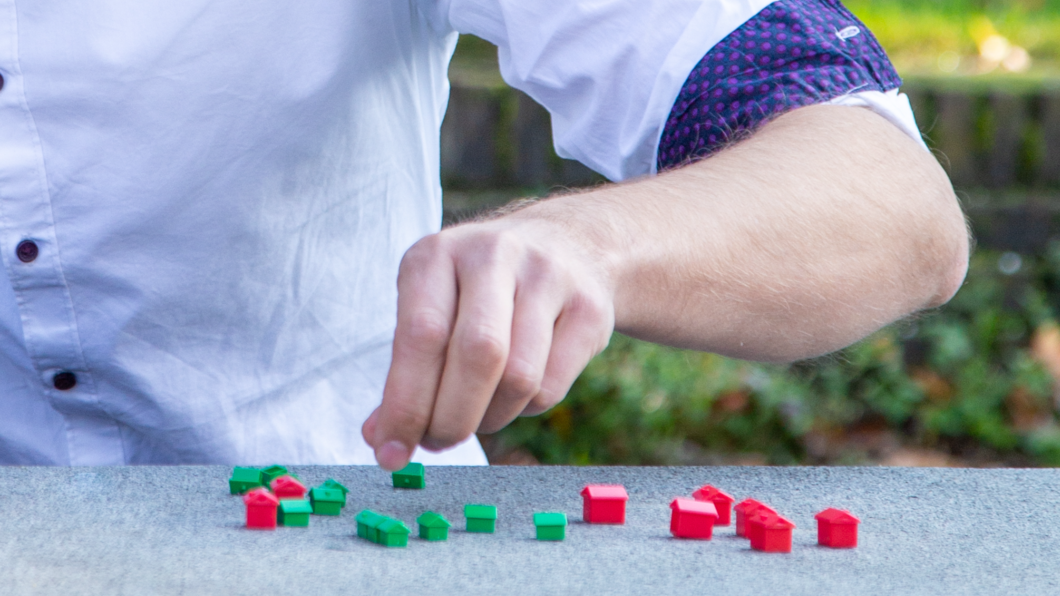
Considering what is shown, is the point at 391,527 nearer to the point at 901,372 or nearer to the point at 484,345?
the point at 484,345

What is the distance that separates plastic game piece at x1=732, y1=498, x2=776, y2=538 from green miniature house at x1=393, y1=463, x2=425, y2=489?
0.24m

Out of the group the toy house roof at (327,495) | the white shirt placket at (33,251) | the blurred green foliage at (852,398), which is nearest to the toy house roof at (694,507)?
the toy house roof at (327,495)

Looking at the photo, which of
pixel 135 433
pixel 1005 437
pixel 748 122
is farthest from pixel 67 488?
pixel 1005 437

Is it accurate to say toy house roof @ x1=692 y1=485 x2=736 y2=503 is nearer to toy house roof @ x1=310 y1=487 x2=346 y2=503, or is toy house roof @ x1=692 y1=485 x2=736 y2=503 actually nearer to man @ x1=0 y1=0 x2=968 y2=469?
man @ x1=0 y1=0 x2=968 y2=469

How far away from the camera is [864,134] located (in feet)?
3.07

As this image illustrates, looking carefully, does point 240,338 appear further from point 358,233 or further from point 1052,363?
point 1052,363

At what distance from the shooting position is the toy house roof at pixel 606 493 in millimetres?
778

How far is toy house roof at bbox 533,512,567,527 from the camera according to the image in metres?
0.73

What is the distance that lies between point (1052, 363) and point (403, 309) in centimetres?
220

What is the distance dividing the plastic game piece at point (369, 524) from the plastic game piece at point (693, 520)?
20cm

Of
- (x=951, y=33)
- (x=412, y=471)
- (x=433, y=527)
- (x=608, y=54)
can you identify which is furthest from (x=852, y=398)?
(x=433, y=527)

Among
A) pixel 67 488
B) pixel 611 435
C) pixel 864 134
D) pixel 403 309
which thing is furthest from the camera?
pixel 611 435

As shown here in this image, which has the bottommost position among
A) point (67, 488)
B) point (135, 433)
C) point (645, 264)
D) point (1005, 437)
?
point (1005, 437)

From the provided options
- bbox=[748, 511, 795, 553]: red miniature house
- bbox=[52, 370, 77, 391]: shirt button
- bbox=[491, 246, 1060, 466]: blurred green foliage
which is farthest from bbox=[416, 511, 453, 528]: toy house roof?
bbox=[491, 246, 1060, 466]: blurred green foliage
